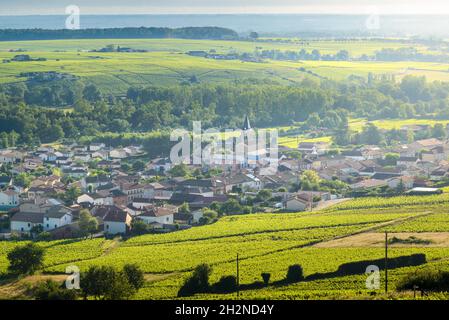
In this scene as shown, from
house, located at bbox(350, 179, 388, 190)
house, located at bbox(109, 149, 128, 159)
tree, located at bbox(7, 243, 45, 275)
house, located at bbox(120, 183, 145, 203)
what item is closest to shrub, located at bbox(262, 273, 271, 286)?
tree, located at bbox(7, 243, 45, 275)

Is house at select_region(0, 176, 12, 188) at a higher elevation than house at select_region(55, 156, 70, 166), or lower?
lower

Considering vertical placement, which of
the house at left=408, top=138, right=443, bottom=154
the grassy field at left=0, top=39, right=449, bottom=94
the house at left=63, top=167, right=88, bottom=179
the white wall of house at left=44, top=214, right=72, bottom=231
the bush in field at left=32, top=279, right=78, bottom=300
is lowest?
the house at left=63, top=167, right=88, bottom=179

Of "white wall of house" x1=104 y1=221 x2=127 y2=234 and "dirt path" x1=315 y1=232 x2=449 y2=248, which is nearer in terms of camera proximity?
"dirt path" x1=315 y1=232 x2=449 y2=248

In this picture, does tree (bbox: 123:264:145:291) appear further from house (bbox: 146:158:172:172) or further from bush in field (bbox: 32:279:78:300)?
house (bbox: 146:158:172:172)

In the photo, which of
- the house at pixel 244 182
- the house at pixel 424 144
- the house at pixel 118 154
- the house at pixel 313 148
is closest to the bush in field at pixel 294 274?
the house at pixel 244 182

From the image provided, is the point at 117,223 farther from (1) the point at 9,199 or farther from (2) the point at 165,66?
(2) the point at 165,66

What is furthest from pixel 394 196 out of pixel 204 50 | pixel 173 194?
pixel 204 50

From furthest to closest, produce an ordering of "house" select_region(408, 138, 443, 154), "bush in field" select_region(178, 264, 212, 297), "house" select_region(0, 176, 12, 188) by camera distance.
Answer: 1. "house" select_region(408, 138, 443, 154)
2. "house" select_region(0, 176, 12, 188)
3. "bush in field" select_region(178, 264, 212, 297)

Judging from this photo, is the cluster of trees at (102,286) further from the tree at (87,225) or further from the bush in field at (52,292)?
the tree at (87,225)

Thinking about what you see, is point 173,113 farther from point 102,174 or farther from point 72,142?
point 102,174
